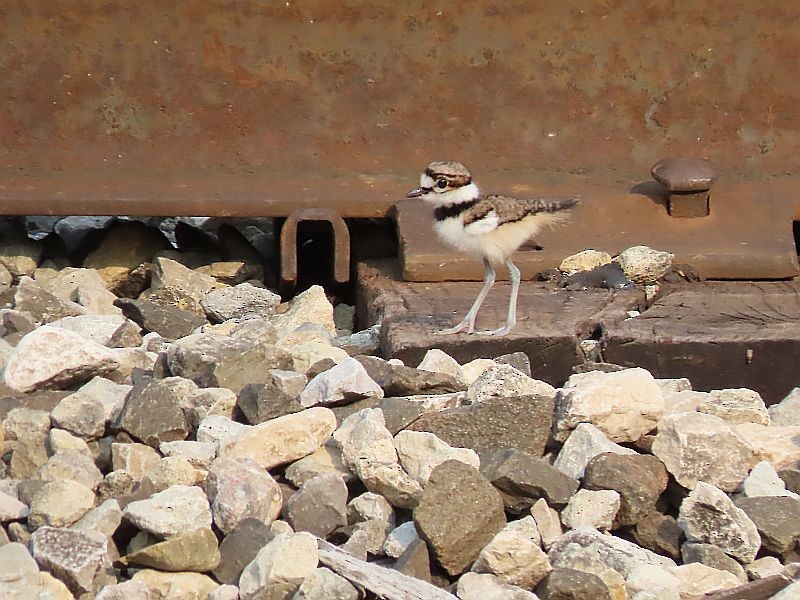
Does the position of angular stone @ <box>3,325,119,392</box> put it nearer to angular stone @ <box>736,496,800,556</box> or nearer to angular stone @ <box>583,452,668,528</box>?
angular stone @ <box>583,452,668,528</box>


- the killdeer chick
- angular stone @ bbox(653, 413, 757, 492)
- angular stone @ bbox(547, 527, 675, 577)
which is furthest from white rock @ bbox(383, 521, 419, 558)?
the killdeer chick

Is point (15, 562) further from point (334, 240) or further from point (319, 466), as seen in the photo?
point (334, 240)

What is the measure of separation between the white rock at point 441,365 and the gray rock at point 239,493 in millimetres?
881

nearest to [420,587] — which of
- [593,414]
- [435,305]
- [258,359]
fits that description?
[593,414]

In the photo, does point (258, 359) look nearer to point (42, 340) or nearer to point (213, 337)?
point (213, 337)

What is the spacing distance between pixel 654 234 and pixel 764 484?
1890 millimetres

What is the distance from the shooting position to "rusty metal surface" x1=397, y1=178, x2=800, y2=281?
15.3ft

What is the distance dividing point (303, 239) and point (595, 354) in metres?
2.02

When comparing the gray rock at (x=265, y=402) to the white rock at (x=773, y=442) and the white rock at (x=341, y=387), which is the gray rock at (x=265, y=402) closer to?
the white rock at (x=341, y=387)

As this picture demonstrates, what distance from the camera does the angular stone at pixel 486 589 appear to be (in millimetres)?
2568

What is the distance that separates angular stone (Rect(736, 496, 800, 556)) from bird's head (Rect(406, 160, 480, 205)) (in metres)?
1.77

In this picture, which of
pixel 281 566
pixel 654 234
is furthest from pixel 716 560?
pixel 654 234

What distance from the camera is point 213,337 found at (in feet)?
12.9

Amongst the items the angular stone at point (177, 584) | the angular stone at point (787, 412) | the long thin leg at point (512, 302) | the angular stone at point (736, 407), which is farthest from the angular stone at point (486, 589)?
the long thin leg at point (512, 302)
